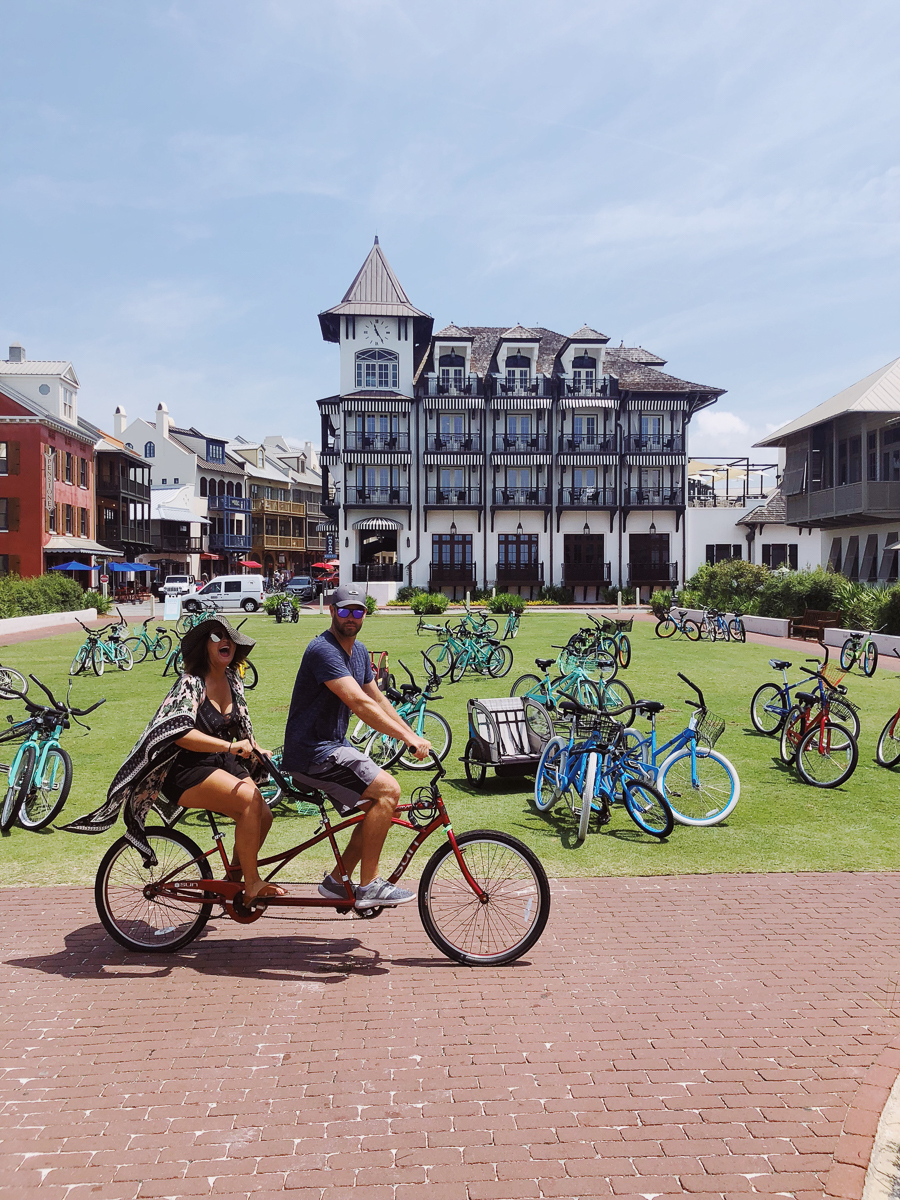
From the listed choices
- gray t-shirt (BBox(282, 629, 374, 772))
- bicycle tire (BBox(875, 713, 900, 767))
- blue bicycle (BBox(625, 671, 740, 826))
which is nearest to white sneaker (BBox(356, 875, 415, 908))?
gray t-shirt (BBox(282, 629, 374, 772))

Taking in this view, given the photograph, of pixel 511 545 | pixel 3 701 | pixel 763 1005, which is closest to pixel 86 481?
pixel 511 545

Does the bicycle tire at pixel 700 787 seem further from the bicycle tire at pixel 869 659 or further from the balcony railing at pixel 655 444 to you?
the balcony railing at pixel 655 444

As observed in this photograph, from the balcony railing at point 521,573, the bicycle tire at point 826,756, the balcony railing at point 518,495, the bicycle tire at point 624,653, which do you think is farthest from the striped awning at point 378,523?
the bicycle tire at point 826,756

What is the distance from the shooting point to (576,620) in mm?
33062

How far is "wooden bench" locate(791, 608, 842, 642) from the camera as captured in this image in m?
23.0

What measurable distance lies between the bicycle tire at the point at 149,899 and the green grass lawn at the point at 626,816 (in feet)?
4.52

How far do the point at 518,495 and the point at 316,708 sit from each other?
A: 47830mm

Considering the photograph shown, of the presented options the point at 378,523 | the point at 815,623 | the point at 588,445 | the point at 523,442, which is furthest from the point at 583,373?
the point at 815,623

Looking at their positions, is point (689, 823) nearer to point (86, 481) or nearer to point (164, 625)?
point (164, 625)

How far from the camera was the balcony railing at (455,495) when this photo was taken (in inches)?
2025

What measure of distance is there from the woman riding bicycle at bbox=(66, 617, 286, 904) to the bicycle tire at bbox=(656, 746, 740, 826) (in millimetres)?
4039

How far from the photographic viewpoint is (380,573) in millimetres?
50500

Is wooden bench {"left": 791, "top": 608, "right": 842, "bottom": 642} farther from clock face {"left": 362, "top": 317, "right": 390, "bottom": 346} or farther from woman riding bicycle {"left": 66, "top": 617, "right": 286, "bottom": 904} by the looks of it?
clock face {"left": 362, "top": 317, "right": 390, "bottom": 346}

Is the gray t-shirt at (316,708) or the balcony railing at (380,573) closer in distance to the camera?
the gray t-shirt at (316,708)
